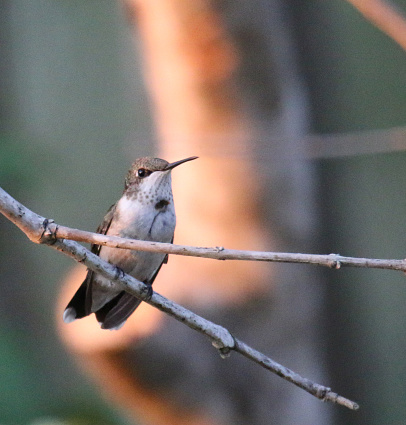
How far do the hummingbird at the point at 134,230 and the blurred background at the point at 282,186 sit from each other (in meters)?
0.32

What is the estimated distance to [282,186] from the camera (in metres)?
4.18

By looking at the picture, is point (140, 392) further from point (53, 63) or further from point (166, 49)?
point (53, 63)

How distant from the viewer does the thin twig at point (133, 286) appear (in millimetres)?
1388

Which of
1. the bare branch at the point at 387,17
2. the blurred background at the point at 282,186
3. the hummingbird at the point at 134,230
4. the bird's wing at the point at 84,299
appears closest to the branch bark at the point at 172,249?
the bare branch at the point at 387,17

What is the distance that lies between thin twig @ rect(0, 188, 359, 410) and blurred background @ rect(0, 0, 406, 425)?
0.52 m

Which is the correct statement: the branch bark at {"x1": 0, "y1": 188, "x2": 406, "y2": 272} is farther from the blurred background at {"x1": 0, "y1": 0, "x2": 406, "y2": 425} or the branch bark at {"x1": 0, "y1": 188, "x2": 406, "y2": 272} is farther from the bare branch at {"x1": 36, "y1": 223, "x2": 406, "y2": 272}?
the blurred background at {"x1": 0, "y1": 0, "x2": 406, "y2": 425}

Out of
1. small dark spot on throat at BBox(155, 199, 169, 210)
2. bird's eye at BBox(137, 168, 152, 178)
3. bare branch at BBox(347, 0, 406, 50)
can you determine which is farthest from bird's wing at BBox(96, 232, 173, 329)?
bare branch at BBox(347, 0, 406, 50)

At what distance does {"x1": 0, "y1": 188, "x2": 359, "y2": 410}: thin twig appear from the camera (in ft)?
4.55

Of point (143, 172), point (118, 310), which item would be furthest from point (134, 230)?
point (118, 310)

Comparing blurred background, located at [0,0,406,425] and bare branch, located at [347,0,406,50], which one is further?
blurred background, located at [0,0,406,425]

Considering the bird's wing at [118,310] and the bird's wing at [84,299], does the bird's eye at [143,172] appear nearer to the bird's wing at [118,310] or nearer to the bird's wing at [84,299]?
the bird's wing at [84,299]

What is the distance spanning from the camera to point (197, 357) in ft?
12.2

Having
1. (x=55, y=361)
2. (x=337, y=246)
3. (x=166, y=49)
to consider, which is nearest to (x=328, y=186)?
(x=337, y=246)

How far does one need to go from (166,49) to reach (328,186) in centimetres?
159
